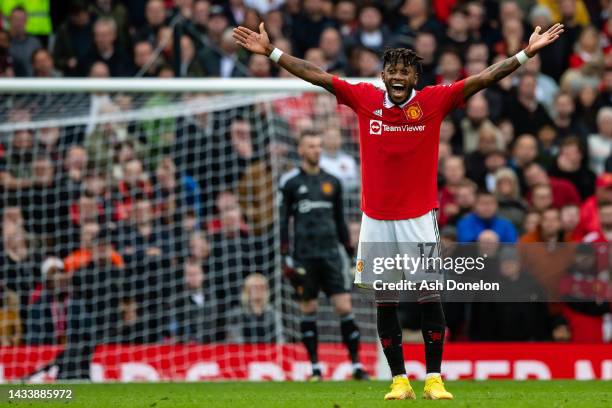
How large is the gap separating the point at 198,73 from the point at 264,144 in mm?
1697

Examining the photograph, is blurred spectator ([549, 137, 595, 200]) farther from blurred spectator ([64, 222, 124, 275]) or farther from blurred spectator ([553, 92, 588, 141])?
blurred spectator ([64, 222, 124, 275])

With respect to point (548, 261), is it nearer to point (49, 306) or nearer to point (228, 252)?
point (228, 252)

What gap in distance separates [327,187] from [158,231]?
2.53 metres

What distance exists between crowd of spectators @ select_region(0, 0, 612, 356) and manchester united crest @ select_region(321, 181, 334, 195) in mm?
1611

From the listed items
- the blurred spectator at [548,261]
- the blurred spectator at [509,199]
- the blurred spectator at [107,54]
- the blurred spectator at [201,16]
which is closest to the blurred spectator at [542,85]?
the blurred spectator at [509,199]

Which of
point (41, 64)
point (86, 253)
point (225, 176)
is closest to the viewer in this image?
point (86, 253)

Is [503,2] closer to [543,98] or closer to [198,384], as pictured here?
A: [543,98]

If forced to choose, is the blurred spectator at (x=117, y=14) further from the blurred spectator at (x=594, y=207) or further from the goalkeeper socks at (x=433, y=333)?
the goalkeeper socks at (x=433, y=333)

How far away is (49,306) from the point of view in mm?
15211

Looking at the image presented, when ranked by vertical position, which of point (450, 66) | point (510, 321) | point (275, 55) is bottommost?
point (510, 321)

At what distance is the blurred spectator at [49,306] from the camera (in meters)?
15.0

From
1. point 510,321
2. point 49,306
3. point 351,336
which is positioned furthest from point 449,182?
point 49,306

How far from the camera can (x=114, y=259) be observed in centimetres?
1534

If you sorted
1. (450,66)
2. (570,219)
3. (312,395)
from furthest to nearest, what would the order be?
(450,66) < (570,219) < (312,395)
